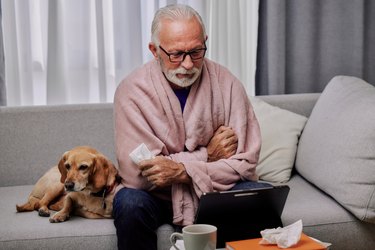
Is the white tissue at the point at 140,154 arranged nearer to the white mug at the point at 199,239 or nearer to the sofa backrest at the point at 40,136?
the white mug at the point at 199,239

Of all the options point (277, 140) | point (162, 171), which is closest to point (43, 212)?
point (162, 171)

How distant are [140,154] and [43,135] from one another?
0.79 m

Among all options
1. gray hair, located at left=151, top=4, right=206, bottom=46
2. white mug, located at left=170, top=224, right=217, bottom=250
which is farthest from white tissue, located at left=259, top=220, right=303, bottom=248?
gray hair, located at left=151, top=4, right=206, bottom=46

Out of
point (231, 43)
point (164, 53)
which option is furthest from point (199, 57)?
point (231, 43)

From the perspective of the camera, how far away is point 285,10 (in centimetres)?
306

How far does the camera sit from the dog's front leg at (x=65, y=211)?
6.98 feet

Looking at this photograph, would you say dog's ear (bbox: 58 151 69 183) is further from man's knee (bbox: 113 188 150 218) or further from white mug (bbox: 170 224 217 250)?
white mug (bbox: 170 224 217 250)

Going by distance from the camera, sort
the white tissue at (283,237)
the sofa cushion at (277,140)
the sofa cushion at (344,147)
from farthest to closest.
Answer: the sofa cushion at (277,140)
the sofa cushion at (344,147)
the white tissue at (283,237)

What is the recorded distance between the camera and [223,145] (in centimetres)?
221

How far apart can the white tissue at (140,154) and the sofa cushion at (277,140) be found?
73cm

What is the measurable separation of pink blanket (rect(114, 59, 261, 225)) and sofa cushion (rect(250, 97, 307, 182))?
15.3 inches

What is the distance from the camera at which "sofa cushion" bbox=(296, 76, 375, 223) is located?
2.20 metres

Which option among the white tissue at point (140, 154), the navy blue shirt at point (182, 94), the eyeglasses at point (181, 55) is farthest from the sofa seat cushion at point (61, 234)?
the eyeglasses at point (181, 55)

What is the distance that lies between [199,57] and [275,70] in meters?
0.97
